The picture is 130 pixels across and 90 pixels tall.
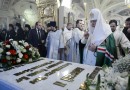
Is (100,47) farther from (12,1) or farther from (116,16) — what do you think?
(116,16)

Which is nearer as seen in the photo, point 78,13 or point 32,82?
point 32,82

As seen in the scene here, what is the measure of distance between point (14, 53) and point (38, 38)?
276 cm

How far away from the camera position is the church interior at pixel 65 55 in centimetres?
132

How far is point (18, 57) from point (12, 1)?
6.39 metres

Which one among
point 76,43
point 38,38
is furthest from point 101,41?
point 38,38

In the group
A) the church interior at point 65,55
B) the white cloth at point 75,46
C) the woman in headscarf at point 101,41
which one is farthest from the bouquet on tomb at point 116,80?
the white cloth at point 75,46

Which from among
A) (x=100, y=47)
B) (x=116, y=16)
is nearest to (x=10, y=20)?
(x=100, y=47)

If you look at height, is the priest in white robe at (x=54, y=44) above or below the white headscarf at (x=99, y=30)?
below

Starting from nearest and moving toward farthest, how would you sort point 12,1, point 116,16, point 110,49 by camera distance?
point 110,49 → point 12,1 → point 116,16

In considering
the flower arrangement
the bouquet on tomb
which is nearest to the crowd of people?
the bouquet on tomb

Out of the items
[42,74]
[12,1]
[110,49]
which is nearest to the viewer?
[42,74]

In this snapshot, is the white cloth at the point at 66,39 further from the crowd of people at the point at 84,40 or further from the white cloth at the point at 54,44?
the white cloth at the point at 54,44

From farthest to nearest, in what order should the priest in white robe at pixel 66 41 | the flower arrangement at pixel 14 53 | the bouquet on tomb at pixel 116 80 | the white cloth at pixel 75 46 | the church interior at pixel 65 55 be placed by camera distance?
1. the priest in white robe at pixel 66 41
2. the white cloth at pixel 75 46
3. the flower arrangement at pixel 14 53
4. the church interior at pixel 65 55
5. the bouquet on tomb at pixel 116 80

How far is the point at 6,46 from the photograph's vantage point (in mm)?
2666
